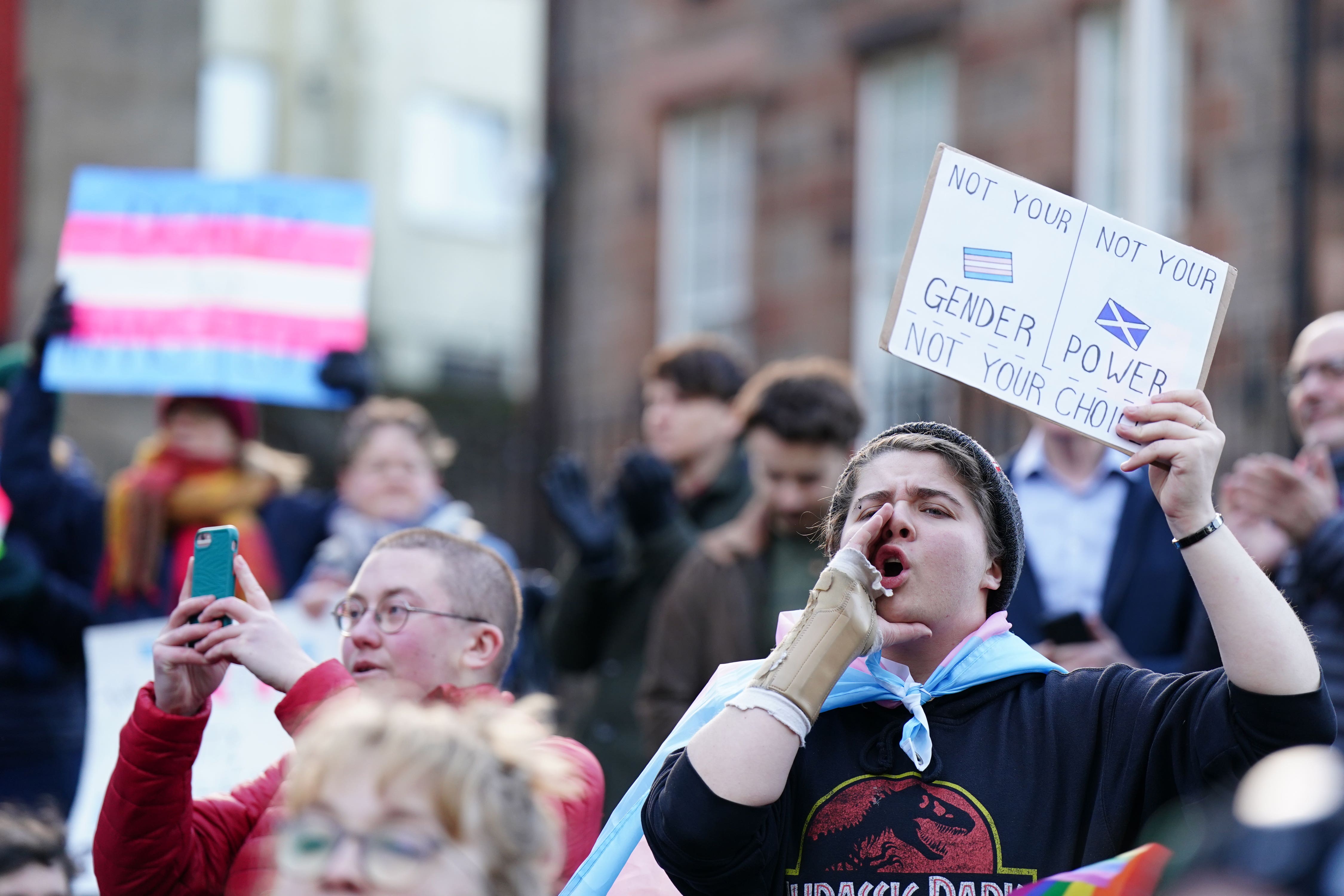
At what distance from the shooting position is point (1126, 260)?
9.78ft

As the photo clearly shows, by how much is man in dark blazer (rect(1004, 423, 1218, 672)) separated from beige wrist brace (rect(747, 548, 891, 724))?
1755mm

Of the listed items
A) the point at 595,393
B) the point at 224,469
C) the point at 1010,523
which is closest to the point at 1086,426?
the point at 1010,523

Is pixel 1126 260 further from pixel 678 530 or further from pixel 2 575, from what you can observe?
pixel 2 575

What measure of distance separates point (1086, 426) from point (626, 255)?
11.9m

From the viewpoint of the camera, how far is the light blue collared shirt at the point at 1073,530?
184 inches

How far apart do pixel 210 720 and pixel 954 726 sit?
2386mm

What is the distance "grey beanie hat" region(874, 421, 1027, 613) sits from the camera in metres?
2.91

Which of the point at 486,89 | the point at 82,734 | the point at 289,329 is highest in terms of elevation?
the point at 486,89

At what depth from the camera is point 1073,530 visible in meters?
4.76

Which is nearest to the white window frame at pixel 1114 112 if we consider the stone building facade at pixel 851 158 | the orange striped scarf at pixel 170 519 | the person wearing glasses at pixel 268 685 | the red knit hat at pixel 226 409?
the stone building facade at pixel 851 158

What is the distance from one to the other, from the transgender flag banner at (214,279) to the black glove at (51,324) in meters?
0.43

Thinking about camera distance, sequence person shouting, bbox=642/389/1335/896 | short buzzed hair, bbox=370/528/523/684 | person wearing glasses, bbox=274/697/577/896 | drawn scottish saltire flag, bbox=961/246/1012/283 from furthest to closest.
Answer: short buzzed hair, bbox=370/528/523/684 < drawn scottish saltire flag, bbox=961/246/1012/283 < person shouting, bbox=642/389/1335/896 < person wearing glasses, bbox=274/697/577/896

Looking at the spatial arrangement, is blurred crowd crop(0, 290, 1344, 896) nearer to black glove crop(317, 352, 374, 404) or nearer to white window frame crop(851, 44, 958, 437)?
black glove crop(317, 352, 374, 404)

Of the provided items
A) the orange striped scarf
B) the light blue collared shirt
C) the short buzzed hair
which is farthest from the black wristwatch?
the orange striped scarf
